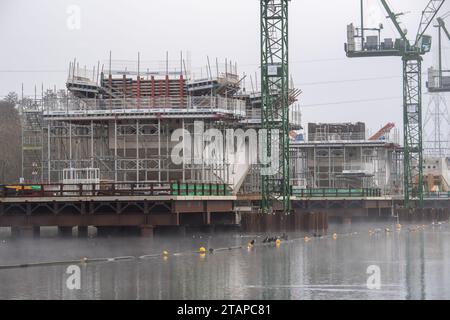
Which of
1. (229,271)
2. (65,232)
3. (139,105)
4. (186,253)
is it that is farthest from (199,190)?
(229,271)

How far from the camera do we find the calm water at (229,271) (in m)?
36.5

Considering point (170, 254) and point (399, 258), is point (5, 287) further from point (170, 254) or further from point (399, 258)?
point (399, 258)

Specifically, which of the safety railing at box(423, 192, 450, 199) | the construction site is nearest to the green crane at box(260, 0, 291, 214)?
the construction site

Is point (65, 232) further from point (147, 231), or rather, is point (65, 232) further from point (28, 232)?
point (147, 231)

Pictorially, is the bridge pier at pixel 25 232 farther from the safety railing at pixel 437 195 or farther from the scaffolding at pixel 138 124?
the safety railing at pixel 437 195

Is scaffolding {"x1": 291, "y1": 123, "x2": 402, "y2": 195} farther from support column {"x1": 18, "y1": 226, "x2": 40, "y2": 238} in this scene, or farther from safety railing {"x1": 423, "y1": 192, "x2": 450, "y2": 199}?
support column {"x1": 18, "y1": 226, "x2": 40, "y2": 238}

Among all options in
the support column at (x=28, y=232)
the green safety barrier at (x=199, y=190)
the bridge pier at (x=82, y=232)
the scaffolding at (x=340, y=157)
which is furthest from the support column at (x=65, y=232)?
the scaffolding at (x=340, y=157)

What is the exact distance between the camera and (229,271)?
147 ft

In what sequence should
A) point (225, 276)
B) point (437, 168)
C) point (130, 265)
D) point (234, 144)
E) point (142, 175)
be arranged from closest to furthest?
point (225, 276), point (130, 265), point (142, 175), point (234, 144), point (437, 168)

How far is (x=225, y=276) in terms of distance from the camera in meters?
42.3

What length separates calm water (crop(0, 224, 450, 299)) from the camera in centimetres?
3653

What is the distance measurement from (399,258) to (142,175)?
31048mm

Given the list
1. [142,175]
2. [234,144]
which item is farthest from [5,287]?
[234,144]

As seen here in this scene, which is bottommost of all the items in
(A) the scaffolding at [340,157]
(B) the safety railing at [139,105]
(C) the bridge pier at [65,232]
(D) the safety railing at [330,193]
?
(C) the bridge pier at [65,232]
